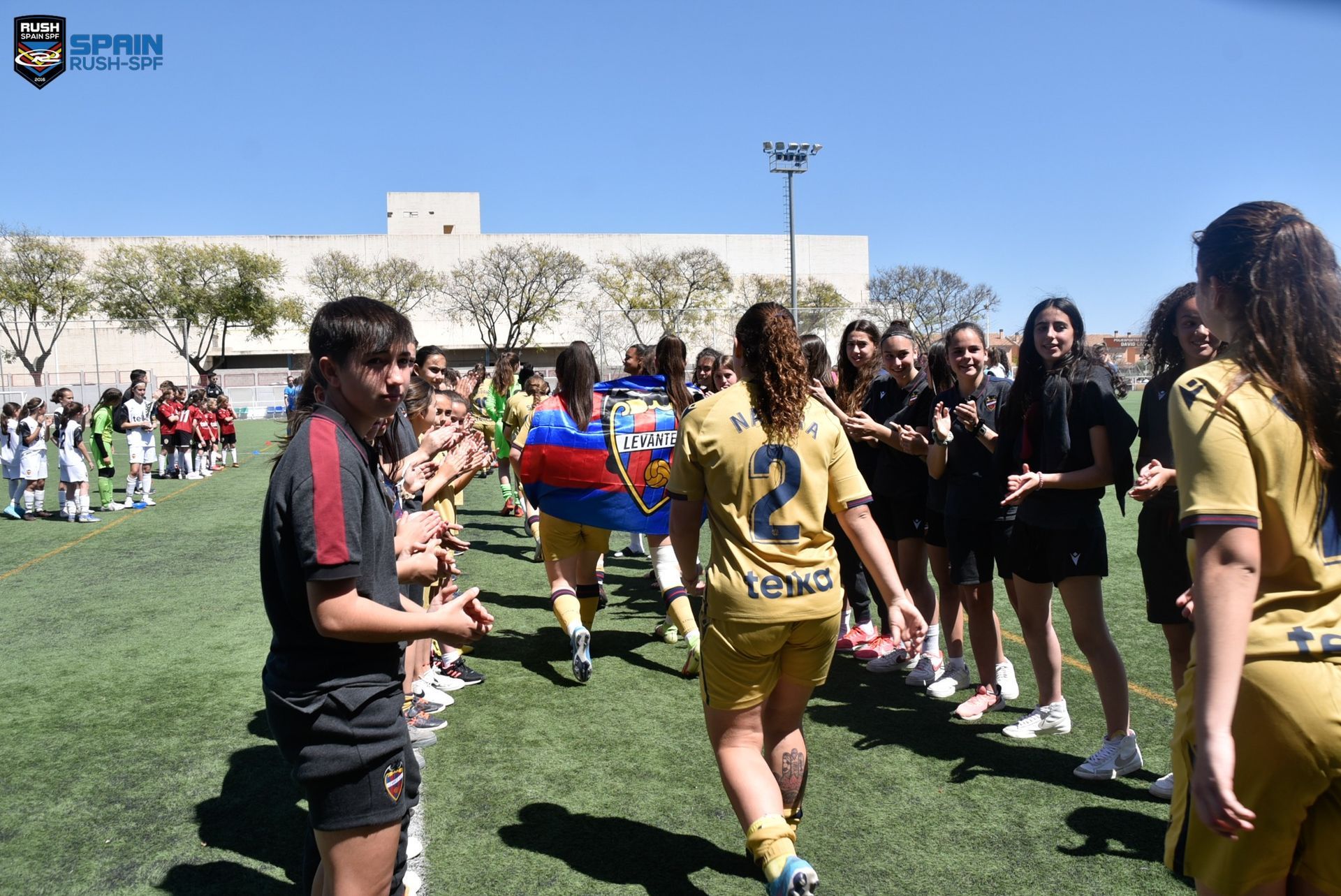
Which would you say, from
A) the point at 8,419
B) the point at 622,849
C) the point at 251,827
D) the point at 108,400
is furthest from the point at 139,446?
the point at 622,849

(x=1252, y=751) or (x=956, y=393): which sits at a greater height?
(x=956, y=393)

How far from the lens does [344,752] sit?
229 cm

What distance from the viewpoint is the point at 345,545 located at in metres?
2.16

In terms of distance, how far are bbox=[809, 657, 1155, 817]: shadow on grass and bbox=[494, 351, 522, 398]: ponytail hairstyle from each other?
7.12m

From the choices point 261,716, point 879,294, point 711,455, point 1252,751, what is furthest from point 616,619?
point 879,294

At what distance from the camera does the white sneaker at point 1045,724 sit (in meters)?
4.82

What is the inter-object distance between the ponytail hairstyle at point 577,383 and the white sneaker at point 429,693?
1.80 meters

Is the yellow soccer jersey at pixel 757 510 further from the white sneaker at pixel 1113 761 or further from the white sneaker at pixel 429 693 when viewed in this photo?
the white sneaker at pixel 429 693

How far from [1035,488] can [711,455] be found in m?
1.86

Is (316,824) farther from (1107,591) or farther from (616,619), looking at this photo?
(1107,591)

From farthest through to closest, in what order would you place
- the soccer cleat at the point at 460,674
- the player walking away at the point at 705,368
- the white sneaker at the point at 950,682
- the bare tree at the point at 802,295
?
the bare tree at the point at 802,295, the player walking away at the point at 705,368, the soccer cleat at the point at 460,674, the white sneaker at the point at 950,682

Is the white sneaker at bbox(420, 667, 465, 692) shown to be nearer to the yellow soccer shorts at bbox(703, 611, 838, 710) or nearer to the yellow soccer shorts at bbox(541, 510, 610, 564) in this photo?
the yellow soccer shorts at bbox(541, 510, 610, 564)

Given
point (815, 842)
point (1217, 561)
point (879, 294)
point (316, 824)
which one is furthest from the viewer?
point (879, 294)

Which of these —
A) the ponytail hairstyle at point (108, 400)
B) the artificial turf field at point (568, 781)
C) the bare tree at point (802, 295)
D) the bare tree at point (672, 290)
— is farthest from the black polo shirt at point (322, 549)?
the bare tree at point (802, 295)
